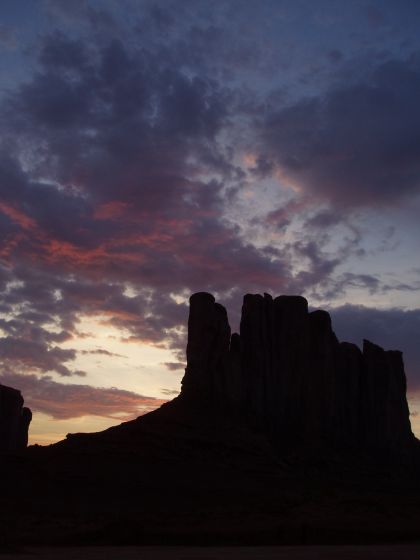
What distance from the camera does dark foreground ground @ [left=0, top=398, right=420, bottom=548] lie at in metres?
37.4

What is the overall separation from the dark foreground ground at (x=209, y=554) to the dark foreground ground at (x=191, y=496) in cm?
12

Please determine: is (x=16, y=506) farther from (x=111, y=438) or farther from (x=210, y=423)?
(x=210, y=423)

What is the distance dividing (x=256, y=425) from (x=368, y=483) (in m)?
13.2

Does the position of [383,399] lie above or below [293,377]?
above

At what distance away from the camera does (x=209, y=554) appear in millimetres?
29406

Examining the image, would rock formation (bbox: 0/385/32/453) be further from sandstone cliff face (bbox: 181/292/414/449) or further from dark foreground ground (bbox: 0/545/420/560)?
dark foreground ground (bbox: 0/545/420/560)

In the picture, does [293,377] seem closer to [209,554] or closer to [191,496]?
[191,496]

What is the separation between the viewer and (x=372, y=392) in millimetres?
96688

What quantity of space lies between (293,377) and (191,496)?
31683 mm

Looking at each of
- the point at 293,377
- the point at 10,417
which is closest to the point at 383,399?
the point at 293,377

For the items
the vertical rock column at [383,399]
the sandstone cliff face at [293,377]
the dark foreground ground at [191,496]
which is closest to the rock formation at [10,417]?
the sandstone cliff face at [293,377]

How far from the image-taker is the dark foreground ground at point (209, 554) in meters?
27.6

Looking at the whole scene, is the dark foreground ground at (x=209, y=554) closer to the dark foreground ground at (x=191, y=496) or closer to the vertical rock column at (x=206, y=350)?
the dark foreground ground at (x=191, y=496)

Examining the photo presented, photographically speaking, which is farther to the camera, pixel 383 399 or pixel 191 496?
pixel 383 399
